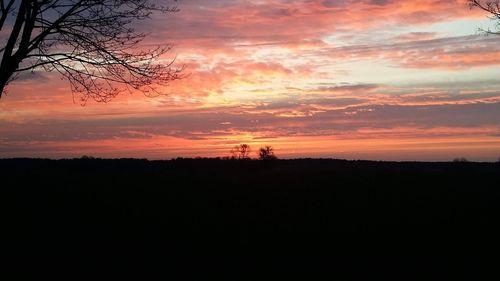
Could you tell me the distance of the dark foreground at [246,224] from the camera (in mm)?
10391

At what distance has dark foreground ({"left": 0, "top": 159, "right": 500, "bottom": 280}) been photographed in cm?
1039

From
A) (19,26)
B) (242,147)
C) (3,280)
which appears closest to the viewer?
(3,280)

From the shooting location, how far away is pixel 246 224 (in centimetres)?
1269

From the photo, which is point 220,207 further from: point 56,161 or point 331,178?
point 56,161

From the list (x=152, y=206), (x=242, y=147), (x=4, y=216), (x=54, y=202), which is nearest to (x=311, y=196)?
(x=152, y=206)

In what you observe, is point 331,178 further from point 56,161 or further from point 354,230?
point 56,161

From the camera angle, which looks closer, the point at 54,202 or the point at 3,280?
the point at 3,280

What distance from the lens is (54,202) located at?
14055 millimetres

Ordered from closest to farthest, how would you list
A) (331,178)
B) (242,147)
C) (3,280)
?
(3,280) < (331,178) < (242,147)

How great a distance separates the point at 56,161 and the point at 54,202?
687 cm

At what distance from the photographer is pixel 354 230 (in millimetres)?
12492

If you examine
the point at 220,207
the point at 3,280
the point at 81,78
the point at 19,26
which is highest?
the point at 19,26

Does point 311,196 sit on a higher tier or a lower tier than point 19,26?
lower

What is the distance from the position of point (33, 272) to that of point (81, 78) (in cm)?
533
